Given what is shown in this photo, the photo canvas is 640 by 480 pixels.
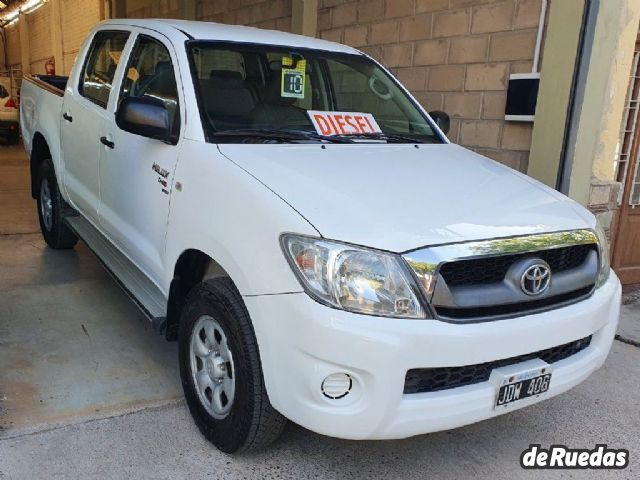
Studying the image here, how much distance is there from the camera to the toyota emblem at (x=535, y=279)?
7.29 ft

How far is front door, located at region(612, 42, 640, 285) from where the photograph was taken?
16.6ft

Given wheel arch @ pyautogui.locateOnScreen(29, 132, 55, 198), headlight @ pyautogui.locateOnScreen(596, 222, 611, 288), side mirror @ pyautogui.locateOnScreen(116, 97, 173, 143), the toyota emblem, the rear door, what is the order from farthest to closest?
wheel arch @ pyautogui.locateOnScreen(29, 132, 55, 198)
the rear door
side mirror @ pyautogui.locateOnScreen(116, 97, 173, 143)
headlight @ pyautogui.locateOnScreen(596, 222, 611, 288)
the toyota emblem

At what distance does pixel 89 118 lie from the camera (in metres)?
Result: 4.03

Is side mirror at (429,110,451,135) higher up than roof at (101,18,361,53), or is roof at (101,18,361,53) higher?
roof at (101,18,361,53)

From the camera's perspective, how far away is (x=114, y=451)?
2.60 metres

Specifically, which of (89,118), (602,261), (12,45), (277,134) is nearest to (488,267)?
(602,261)

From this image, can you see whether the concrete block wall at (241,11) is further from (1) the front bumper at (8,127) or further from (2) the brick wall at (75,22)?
(1) the front bumper at (8,127)

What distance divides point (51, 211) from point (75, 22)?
585 inches

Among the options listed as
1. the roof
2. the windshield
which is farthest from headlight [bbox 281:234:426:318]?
the roof

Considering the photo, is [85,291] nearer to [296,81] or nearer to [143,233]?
[143,233]

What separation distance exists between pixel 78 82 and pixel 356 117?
7.76 ft

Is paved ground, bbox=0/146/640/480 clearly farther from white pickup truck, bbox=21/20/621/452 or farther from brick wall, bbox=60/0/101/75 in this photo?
brick wall, bbox=60/0/101/75

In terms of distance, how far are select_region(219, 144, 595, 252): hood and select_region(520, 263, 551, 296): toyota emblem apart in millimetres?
153

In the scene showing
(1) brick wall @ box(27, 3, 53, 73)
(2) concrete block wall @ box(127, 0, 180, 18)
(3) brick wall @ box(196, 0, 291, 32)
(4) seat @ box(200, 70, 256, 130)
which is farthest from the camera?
(1) brick wall @ box(27, 3, 53, 73)
